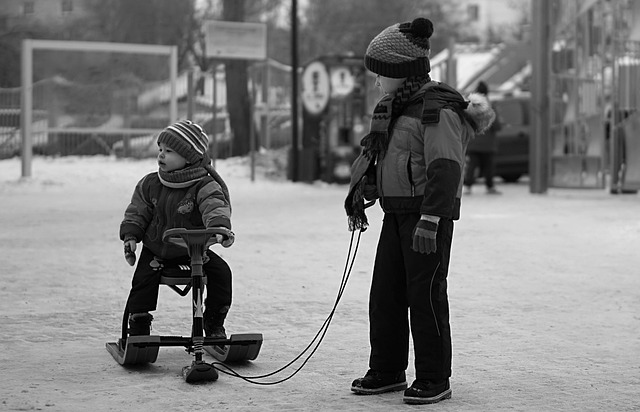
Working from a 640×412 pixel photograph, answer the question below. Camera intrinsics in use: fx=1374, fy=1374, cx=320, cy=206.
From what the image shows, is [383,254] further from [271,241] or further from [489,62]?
[489,62]

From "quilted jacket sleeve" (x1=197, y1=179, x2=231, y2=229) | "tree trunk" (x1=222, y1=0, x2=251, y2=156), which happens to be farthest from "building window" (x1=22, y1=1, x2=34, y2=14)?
"quilted jacket sleeve" (x1=197, y1=179, x2=231, y2=229)

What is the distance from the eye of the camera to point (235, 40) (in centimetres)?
2339

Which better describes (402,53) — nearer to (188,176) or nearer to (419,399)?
(188,176)

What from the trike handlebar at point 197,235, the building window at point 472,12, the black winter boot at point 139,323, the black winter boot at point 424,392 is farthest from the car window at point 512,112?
the building window at point 472,12

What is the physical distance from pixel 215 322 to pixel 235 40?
1731cm

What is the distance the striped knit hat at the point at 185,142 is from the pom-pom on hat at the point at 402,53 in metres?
1.02

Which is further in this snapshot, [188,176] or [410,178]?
[188,176]

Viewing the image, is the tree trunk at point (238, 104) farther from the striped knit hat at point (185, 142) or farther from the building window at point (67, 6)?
the striped knit hat at point (185, 142)

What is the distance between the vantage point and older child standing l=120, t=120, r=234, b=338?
244 inches

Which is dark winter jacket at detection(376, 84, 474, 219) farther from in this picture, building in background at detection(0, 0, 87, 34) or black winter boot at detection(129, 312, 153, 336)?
building in background at detection(0, 0, 87, 34)

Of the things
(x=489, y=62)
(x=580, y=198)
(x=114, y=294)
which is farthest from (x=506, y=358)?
(x=489, y=62)

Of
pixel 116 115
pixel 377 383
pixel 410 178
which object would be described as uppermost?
pixel 410 178

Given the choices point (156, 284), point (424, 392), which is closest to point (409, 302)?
point (424, 392)

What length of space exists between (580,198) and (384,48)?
14.5m
